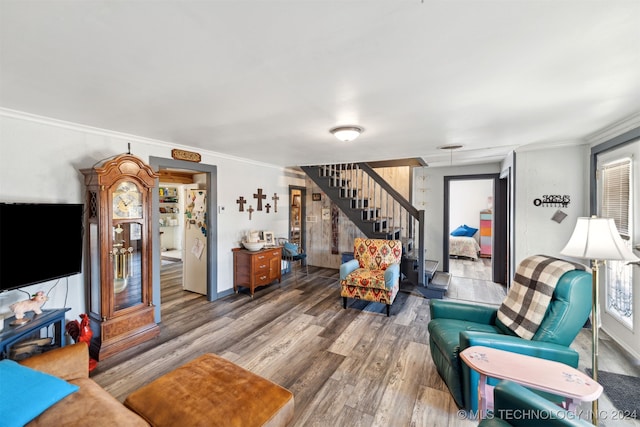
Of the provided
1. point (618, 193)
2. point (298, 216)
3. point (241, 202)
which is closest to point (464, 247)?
point (298, 216)

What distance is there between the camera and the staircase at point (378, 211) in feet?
14.8

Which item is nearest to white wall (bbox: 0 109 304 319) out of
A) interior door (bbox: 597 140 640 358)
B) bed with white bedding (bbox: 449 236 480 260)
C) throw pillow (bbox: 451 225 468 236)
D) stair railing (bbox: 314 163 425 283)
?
stair railing (bbox: 314 163 425 283)

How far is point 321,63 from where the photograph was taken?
4.98 ft

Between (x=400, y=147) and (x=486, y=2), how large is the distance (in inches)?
112

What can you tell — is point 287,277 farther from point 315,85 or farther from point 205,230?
point 315,85

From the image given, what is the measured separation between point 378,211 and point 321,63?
4681mm

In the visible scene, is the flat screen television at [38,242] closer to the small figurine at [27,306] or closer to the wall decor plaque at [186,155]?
the small figurine at [27,306]

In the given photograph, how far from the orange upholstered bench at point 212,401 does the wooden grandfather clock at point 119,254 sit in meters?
1.59

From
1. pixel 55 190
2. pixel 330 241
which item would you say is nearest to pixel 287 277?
pixel 330 241

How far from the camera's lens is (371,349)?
286 centimetres

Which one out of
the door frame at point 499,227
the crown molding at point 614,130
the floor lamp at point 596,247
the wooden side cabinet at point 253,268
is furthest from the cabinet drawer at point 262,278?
the crown molding at point 614,130

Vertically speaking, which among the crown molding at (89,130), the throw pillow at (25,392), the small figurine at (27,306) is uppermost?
the crown molding at (89,130)

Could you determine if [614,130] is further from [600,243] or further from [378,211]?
[378,211]

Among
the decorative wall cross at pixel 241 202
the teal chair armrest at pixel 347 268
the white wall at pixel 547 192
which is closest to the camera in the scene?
the white wall at pixel 547 192
